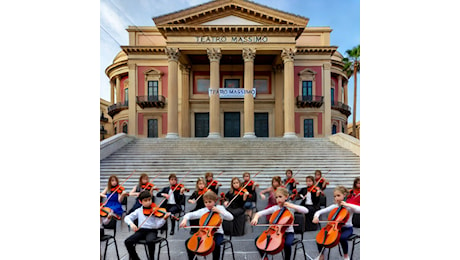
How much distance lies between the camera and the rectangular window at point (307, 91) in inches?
703

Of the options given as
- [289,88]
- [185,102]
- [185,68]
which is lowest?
[185,102]

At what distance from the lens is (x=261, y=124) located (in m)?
20.2

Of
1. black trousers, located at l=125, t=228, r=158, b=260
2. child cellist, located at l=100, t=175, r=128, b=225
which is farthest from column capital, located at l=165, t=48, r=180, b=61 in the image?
black trousers, located at l=125, t=228, r=158, b=260

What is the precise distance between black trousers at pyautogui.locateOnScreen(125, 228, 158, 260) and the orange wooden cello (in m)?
2.49

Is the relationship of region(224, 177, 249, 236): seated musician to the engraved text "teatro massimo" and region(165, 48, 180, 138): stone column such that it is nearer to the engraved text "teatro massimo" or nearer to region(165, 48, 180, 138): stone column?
region(165, 48, 180, 138): stone column

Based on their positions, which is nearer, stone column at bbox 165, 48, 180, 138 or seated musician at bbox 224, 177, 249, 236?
seated musician at bbox 224, 177, 249, 236

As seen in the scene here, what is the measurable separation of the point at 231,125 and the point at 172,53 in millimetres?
6587

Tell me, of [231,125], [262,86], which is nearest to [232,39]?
[262,86]

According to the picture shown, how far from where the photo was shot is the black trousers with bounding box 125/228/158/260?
12.5 feet

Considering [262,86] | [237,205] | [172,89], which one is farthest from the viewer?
[262,86]

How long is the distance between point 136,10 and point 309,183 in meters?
4.74

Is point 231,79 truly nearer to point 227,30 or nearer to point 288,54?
point 227,30

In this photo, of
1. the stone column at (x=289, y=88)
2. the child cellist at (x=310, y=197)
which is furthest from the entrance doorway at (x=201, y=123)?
the child cellist at (x=310, y=197)

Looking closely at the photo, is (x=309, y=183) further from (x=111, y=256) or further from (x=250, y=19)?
(x=250, y=19)
